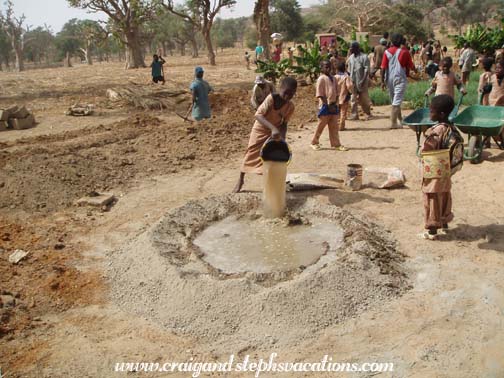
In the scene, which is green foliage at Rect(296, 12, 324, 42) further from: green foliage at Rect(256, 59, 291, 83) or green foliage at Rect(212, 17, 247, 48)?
green foliage at Rect(256, 59, 291, 83)

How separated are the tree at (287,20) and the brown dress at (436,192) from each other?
37.6 metres

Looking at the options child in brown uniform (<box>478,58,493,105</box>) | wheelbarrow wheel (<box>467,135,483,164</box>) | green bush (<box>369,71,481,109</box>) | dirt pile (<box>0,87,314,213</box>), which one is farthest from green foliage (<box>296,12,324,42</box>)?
wheelbarrow wheel (<box>467,135,483,164</box>)

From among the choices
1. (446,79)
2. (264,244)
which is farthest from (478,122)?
(264,244)

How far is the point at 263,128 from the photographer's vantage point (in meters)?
5.64

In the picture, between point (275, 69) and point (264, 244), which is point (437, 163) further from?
point (275, 69)

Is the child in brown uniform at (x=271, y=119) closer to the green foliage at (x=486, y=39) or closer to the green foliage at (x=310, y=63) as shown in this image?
the green foliage at (x=310, y=63)

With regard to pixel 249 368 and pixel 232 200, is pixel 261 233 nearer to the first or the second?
pixel 232 200

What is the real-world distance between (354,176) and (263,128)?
1321mm

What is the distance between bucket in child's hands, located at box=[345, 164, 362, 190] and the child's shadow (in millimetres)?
1475

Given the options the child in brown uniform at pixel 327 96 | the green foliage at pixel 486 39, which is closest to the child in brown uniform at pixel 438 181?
the child in brown uniform at pixel 327 96

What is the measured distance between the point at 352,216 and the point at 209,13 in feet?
79.8

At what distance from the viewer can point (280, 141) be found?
5.06 m

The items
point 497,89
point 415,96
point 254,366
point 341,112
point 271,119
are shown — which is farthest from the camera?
point 415,96

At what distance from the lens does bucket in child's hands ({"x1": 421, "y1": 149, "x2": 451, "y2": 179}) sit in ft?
13.7
